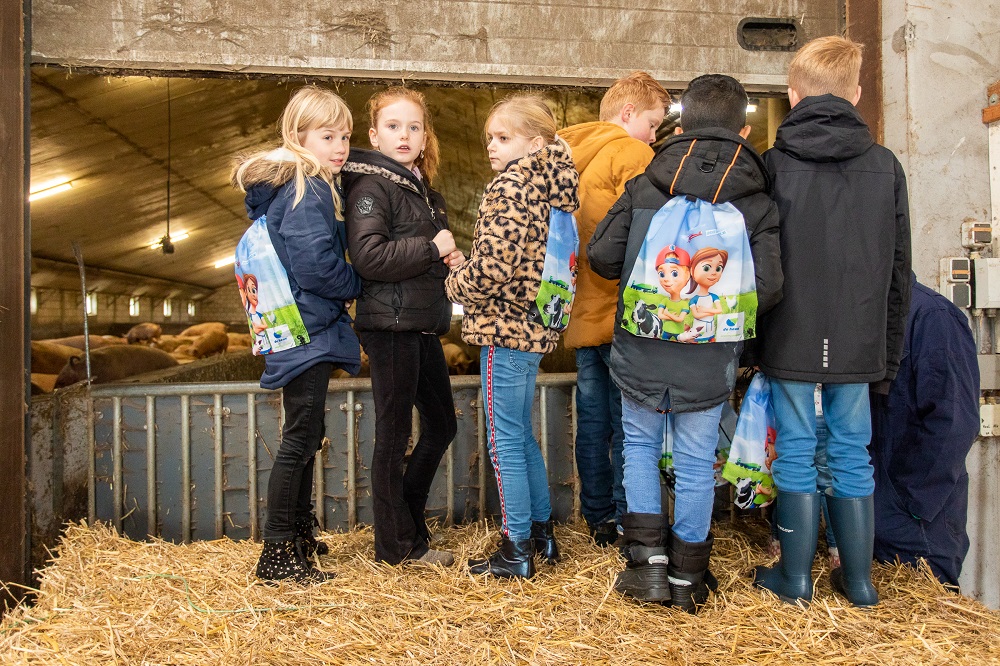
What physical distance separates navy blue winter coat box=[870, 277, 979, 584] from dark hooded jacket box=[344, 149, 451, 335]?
5.96 ft

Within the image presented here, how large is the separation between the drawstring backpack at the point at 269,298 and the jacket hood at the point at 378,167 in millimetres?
393

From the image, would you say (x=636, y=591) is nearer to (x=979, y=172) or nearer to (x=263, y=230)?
(x=263, y=230)

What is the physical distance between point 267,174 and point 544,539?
171 cm

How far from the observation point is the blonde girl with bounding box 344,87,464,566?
2.63 metres

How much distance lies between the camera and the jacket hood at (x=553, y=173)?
2520 mm

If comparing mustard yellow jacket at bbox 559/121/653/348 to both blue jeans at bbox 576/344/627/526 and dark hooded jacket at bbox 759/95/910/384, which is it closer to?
blue jeans at bbox 576/344/627/526

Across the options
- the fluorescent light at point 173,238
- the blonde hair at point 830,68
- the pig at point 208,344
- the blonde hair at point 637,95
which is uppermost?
the fluorescent light at point 173,238

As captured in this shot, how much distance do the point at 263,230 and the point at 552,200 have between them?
106 centimetres

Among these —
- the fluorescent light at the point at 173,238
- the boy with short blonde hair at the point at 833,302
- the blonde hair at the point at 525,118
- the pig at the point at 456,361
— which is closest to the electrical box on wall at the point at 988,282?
the boy with short blonde hair at the point at 833,302

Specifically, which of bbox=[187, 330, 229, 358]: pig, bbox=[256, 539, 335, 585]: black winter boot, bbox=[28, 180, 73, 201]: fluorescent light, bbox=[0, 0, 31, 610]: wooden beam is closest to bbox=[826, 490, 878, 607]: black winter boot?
bbox=[256, 539, 335, 585]: black winter boot

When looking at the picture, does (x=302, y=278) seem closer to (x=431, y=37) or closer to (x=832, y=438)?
(x=431, y=37)

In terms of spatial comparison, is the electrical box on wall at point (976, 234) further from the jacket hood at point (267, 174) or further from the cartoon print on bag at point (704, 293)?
the jacket hood at point (267, 174)

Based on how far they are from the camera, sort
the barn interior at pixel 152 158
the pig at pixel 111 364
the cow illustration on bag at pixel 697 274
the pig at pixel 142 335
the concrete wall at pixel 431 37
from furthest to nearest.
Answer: the pig at pixel 142 335, the barn interior at pixel 152 158, the pig at pixel 111 364, the concrete wall at pixel 431 37, the cow illustration on bag at pixel 697 274

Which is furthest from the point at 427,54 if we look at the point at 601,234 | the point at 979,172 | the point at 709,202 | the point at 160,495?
the point at 979,172
